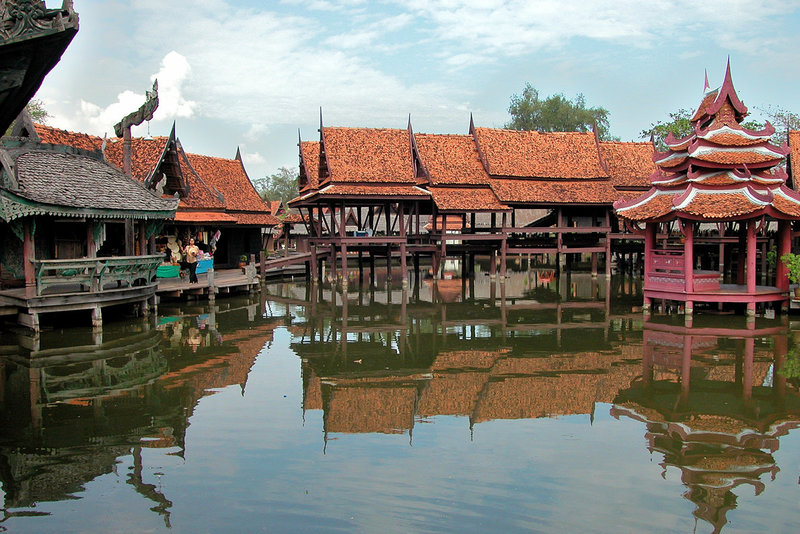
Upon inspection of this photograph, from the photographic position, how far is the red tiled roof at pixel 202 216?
25.2m

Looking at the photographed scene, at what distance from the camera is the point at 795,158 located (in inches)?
916

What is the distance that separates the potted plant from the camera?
53.4 feet

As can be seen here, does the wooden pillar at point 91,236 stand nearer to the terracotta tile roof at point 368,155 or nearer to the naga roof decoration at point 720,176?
the terracotta tile roof at point 368,155

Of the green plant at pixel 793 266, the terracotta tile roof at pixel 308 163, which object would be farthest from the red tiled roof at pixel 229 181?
the green plant at pixel 793 266

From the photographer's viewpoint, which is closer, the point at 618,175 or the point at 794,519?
the point at 794,519

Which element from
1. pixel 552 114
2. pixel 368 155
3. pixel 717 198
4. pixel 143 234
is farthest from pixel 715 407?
pixel 552 114

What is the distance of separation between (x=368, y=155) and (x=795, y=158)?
15.3 metres

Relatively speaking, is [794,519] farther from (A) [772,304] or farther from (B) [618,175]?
(B) [618,175]

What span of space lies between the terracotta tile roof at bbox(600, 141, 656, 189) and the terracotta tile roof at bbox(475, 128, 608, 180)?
0.77 metres

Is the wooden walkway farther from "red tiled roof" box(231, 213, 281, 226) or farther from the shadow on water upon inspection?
"red tiled roof" box(231, 213, 281, 226)

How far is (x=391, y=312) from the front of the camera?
1881 cm

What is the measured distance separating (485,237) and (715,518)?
20.5 m

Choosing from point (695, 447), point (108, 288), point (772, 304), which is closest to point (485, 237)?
point (772, 304)

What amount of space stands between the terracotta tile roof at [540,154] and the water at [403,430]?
14.1 meters
